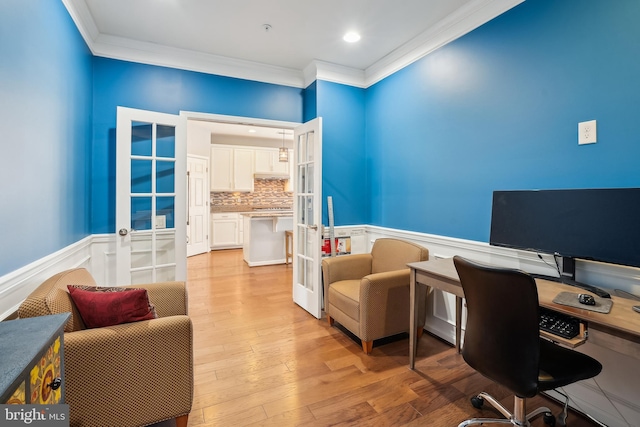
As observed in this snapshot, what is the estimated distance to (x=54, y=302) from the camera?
1.37m

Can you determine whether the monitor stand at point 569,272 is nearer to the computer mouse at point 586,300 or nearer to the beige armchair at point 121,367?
the computer mouse at point 586,300

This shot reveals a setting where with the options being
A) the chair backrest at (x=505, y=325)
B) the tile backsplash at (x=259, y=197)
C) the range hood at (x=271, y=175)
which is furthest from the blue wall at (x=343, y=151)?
the tile backsplash at (x=259, y=197)

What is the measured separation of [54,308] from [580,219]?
2657mm

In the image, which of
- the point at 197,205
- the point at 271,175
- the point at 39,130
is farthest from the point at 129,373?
the point at 271,175

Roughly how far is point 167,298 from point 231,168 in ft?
17.7

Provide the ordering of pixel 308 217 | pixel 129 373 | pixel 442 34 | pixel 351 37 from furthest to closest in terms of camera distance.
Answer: pixel 308 217
pixel 351 37
pixel 442 34
pixel 129 373

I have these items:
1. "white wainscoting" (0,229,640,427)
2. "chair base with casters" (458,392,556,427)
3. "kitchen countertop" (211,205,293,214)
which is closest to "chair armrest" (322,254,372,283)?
"white wainscoting" (0,229,640,427)

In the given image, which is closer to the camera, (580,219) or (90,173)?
(580,219)

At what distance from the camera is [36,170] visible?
1726 millimetres

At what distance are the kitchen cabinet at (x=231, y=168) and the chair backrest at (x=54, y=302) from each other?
5.55m

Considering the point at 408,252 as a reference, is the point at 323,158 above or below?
above

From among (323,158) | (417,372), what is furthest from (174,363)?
(323,158)

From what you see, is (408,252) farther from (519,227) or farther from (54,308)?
(54,308)

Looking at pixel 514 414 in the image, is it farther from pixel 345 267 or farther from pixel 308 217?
pixel 308 217
